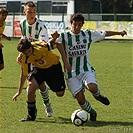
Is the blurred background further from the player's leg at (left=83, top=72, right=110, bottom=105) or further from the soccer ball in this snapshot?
the soccer ball

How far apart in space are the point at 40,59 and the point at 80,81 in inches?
29.7

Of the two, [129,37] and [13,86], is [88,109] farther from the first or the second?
[129,37]

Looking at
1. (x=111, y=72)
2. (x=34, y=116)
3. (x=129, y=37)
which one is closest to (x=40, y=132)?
(x=34, y=116)

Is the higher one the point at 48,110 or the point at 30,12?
the point at 30,12

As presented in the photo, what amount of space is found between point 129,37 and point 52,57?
24.2 m

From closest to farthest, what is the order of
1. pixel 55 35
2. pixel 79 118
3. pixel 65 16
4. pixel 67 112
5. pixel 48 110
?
pixel 79 118
pixel 55 35
pixel 48 110
pixel 67 112
pixel 65 16

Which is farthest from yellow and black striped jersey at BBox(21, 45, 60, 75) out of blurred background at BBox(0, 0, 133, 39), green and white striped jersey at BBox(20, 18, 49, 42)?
blurred background at BBox(0, 0, 133, 39)

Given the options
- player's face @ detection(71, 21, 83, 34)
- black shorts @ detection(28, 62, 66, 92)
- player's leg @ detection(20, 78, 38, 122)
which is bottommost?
player's leg @ detection(20, 78, 38, 122)

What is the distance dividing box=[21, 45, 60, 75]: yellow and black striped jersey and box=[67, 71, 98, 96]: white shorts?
1.35 feet

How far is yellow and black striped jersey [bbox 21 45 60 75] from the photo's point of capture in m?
7.08

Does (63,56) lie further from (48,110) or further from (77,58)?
(48,110)

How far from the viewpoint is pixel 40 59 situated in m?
7.14

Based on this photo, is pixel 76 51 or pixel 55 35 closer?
pixel 55 35

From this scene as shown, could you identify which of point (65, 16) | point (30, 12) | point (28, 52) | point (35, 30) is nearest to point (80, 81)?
point (28, 52)
